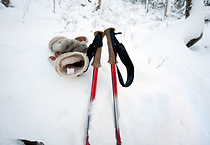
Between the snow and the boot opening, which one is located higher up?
the boot opening

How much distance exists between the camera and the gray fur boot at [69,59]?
74 cm

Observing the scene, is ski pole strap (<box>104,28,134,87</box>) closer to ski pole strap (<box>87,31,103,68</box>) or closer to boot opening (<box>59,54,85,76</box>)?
ski pole strap (<box>87,31,103,68</box>)

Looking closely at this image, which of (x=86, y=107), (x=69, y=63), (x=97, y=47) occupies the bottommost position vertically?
(x=86, y=107)

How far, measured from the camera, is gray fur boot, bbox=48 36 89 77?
74cm

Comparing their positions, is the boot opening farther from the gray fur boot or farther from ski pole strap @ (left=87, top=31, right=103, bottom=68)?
ski pole strap @ (left=87, top=31, right=103, bottom=68)

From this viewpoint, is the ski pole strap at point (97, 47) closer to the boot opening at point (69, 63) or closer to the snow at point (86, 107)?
the boot opening at point (69, 63)

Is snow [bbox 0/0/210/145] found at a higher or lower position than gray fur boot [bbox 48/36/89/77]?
lower

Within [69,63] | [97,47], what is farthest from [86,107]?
[97,47]

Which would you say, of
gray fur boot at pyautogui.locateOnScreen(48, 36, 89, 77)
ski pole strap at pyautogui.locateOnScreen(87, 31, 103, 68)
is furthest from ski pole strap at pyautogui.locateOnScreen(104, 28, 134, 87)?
gray fur boot at pyautogui.locateOnScreen(48, 36, 89, 77)

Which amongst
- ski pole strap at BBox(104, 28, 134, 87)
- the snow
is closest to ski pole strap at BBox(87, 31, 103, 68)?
ski pole strap at BBox(104, 28, 134, 87)

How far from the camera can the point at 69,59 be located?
2.57 feet

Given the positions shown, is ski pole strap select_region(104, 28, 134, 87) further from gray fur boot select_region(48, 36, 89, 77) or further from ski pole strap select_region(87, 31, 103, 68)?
gray fur boot select_region(48, 36, 89, 77)

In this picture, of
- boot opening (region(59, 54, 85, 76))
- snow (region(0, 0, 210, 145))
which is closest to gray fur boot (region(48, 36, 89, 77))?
boot opening (region(59, 54, 85, 76))

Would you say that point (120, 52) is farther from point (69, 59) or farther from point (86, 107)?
point (86, 107)
